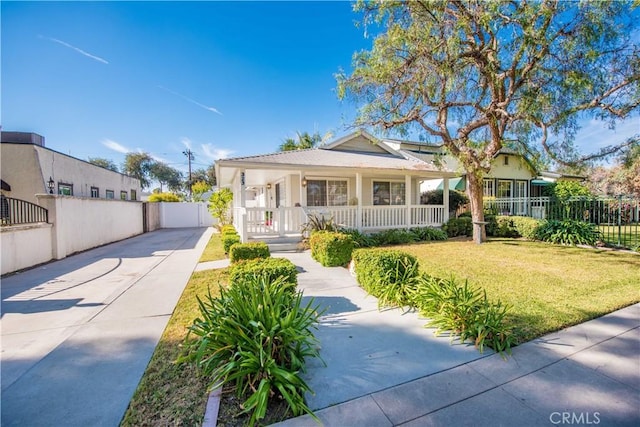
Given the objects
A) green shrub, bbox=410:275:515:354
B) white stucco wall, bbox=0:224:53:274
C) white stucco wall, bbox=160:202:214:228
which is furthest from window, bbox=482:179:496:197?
white stucco wall, bbox=0:224:53:274

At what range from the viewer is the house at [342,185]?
10.6m

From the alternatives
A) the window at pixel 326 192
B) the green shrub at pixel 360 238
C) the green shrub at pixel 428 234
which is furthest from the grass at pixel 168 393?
the green shrub at pixel 428 234

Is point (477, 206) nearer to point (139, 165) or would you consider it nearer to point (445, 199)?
point (445, 199)

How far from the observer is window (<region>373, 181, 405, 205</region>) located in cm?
1438

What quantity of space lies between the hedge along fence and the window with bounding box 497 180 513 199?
20199 mm

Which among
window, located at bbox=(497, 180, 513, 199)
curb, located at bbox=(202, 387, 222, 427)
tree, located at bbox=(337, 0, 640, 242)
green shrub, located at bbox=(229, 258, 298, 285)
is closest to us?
curb, located at bbox=(202, 387, 222, 427)

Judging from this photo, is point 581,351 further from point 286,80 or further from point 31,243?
point 286,80

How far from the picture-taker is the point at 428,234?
12305 millimetres

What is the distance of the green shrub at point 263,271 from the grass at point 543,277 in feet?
8.97

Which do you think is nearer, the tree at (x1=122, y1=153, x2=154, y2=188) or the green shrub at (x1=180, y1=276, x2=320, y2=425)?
the green shrub at (x1=180, y1=276, x2=320, y2=425)

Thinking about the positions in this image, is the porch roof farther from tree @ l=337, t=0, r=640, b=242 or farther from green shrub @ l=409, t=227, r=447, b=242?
green shrub @ l=409, t=227, r=447, b=242

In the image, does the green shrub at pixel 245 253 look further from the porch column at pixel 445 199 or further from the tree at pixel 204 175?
the tree at pixel 204 175

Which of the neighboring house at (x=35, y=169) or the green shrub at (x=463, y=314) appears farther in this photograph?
the neighboring house at (x=35, y=169)

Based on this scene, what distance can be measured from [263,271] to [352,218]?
8.05 metres
